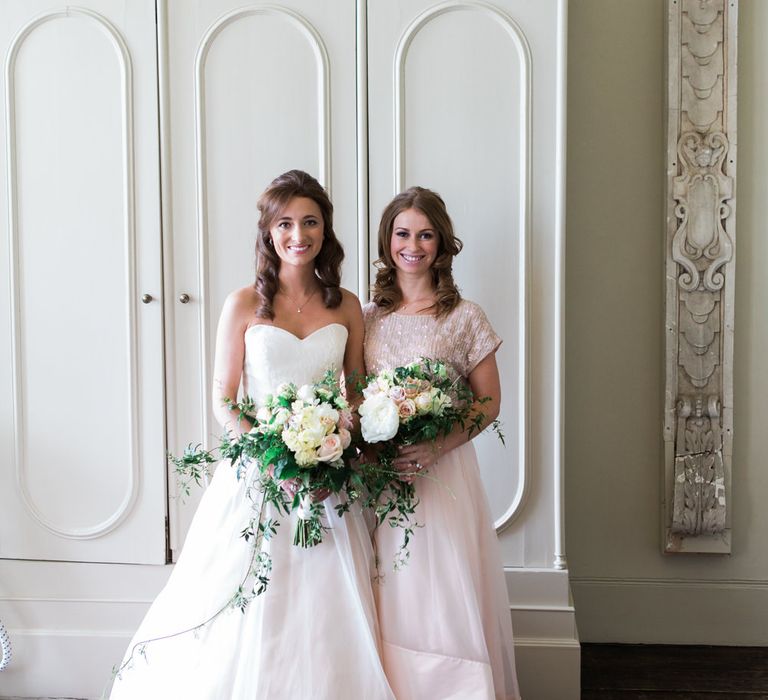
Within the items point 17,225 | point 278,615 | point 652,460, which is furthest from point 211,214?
point 652,460

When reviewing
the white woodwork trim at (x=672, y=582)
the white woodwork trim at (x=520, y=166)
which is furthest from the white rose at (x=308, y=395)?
the white woodwork trim at (x=672, y=582)

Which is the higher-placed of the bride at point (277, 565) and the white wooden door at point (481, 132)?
the white wooden door at point (481, 132)

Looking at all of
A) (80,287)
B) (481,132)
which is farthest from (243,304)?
(481,132)

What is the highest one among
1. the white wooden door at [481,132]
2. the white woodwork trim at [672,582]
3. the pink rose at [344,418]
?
the white wooden door at [481,132]

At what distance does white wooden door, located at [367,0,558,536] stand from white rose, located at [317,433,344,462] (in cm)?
88

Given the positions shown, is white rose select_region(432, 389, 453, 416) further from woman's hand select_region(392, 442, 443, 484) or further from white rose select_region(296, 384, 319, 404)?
white rose select_region(296, 384, 319, 404)

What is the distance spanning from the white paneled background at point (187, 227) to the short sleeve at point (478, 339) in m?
0.32

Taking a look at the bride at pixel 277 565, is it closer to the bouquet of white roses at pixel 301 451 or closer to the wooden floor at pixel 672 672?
the bouquet of white roses at pixel 301 451

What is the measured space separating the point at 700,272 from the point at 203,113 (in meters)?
1.83

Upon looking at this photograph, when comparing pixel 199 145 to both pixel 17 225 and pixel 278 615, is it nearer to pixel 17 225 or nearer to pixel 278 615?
pixel 17 225

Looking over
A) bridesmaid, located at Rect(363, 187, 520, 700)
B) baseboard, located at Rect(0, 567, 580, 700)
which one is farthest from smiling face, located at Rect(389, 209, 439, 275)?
baseboard, located at Rect(0, 567, 580, 700)

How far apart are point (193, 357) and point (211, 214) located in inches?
18.7

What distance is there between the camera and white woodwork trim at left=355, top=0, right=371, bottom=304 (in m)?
2.37

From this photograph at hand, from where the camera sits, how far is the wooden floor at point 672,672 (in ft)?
8.32
